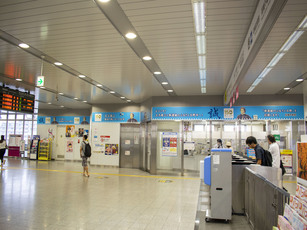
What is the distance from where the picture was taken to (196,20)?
422cm

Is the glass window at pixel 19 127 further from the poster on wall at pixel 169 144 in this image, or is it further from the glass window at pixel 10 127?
the poster on wall at pixel 169 144

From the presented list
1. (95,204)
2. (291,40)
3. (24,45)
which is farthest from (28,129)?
(291,40)

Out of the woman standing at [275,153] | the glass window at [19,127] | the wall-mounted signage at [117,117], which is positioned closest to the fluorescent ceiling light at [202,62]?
the woman standing at [275,153]

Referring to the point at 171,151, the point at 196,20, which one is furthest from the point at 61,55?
the point at 171,151

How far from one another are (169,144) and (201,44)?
Answer: 6159 millimetres

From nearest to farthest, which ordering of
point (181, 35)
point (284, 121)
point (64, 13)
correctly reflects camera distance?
1. point (64, 13)
2. point (181, 35)
3. point (284, 121)

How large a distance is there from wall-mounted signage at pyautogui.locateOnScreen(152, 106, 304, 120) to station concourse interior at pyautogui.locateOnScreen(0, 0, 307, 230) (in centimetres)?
4

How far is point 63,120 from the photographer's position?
16125mm

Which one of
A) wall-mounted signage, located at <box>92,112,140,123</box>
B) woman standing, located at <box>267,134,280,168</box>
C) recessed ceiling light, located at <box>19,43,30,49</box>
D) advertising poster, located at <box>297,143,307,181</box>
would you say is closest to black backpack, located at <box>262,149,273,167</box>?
woman standing, located at <box>267,134,280,168</box>

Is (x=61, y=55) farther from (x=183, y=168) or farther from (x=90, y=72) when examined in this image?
(x=183, y=168)

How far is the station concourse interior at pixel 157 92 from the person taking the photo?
4.10m

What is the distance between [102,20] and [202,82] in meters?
4.88

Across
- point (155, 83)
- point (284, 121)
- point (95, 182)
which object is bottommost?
point (95, 182)

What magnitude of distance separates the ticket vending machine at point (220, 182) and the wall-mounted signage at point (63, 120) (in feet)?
40.0
